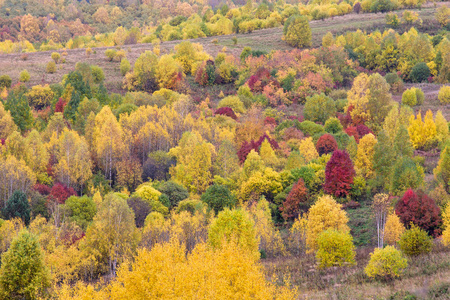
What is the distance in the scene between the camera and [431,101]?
391ft

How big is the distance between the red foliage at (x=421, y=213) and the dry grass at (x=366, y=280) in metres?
5.97

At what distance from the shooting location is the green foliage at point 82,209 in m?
66.7

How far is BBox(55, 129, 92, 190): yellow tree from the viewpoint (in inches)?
3172

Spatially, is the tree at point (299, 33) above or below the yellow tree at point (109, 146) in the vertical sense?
above

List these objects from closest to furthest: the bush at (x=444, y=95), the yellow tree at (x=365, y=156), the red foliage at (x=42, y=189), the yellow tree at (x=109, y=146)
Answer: the red foliage at (x=42, y=189) < the yellow tree at (x=365, y=156) < the yellow tree at (x=109, y=146) < the bush at (x=444, y=95)

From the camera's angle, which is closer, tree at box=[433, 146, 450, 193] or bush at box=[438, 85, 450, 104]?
tree at box=[433, 146, 450, 193]

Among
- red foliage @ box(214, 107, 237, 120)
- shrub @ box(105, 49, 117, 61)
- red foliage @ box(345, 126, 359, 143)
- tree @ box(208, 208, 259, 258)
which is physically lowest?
red foliage @ box(345, 126, 359, 143)

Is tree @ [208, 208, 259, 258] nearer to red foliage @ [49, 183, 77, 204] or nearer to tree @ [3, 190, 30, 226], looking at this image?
tree @ [3, 190, 30, 226]

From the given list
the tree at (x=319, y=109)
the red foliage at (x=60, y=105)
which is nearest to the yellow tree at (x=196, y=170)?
the tree at (x=319, y=109)

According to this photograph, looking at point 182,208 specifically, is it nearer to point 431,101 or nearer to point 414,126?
point 414,126

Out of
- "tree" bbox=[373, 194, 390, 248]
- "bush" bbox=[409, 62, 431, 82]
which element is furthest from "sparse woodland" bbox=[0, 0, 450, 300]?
"bush" bbox=[409, 62, 431, 82]

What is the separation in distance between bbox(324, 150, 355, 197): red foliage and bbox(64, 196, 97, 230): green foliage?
29819mm

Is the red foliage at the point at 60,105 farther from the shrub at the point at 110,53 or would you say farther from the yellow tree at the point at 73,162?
the shrub at the point at 110,53

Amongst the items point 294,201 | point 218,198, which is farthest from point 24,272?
point 294,201
